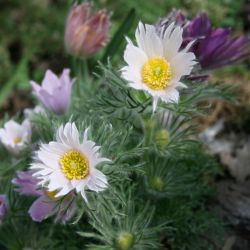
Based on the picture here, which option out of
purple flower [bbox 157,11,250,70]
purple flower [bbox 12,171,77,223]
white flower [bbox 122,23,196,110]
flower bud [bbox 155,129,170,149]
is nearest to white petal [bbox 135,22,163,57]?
white flower [bbox 122,23,196,110]

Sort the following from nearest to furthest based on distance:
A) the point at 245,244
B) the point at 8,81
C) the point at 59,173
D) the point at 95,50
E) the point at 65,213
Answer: the point at 59,173 < the point at 65,213 < the point at 245,244 < the point at 95,50 < the point at 8,81

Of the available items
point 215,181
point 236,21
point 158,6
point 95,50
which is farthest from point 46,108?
point 236,21

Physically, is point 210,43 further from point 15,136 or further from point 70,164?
point 15,136

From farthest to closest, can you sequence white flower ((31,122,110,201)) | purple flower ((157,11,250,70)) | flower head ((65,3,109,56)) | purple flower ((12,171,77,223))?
flower head ((65,3,109,56))
purple flower ((157,11,250,70))
purple flower ((12,171,77,223))
white flower ((31,122,110,201))

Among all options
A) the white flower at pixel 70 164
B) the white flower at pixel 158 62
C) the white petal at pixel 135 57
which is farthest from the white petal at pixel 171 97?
the white flower at pixel 70 164

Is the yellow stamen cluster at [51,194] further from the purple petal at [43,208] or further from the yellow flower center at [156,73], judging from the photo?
the yellow flower center at [156,73]

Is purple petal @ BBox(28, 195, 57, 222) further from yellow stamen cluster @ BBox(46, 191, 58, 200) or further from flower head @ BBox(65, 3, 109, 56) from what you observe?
flower head @ BBox(65, 3, 109, 56)

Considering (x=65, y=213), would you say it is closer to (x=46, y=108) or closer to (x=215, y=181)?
(x=46, y=108)
